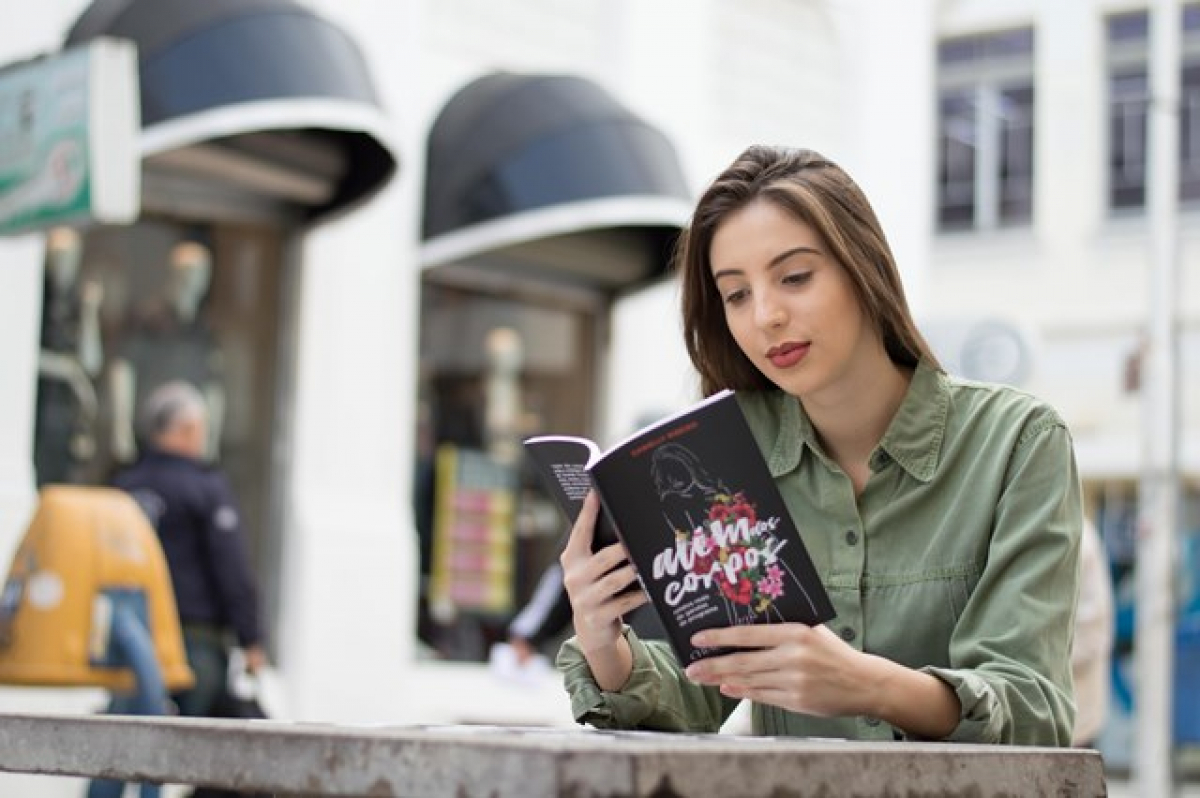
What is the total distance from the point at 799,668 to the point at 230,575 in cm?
629

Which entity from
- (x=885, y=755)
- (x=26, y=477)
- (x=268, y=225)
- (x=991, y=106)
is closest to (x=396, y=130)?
(x=268, y=225)

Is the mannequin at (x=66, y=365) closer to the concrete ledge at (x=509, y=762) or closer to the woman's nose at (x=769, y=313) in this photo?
the woman's nose at (x=769, y=313)

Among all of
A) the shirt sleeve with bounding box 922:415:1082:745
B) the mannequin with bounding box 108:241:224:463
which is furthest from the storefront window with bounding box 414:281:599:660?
the shirt sleeve with bounding box 922:415:1082:745

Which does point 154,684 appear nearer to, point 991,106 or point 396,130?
point 396,130

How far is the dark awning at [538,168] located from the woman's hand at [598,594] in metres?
8.04

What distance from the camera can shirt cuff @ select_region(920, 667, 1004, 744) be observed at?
2.23m

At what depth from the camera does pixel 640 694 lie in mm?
2574

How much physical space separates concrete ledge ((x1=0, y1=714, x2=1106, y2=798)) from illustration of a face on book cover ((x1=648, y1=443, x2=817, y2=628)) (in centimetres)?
20

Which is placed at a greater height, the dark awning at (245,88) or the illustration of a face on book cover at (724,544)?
the dark awning at (245,88)

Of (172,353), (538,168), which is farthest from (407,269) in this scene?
(172,353)

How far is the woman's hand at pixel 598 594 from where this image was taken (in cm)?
240

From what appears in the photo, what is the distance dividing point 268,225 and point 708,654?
8566 millimetres

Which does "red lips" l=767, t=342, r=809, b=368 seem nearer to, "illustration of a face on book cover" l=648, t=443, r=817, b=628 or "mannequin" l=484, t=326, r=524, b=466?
"illustration of a face on book cover" l=648, t=443, r=817, b=628

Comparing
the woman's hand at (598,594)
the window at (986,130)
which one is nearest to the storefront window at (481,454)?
the woman's hand at (598,594)
